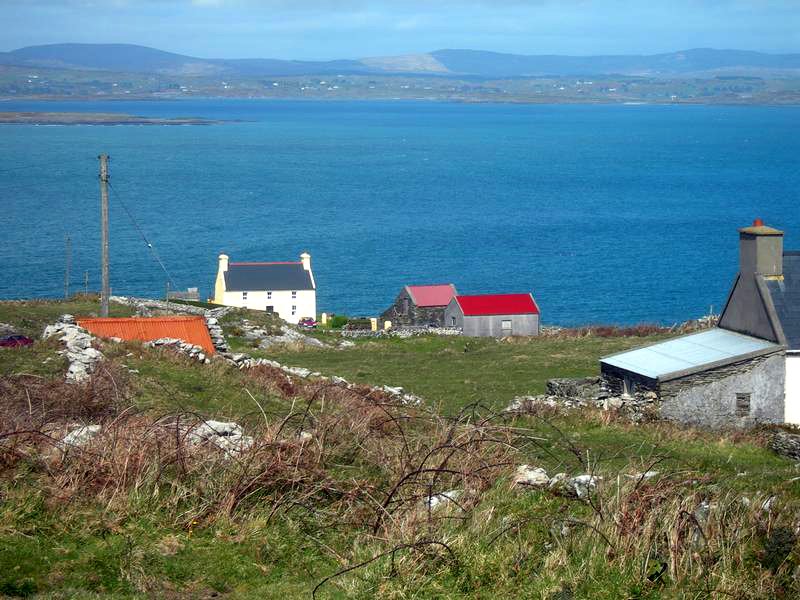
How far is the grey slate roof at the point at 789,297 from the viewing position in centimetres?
2419

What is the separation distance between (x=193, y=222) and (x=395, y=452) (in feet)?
393

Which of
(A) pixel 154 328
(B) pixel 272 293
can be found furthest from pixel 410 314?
(A) pixel 154 328

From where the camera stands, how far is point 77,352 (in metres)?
21.0

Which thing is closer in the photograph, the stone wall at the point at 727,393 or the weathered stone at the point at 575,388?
the stone wall at the point at 727,393

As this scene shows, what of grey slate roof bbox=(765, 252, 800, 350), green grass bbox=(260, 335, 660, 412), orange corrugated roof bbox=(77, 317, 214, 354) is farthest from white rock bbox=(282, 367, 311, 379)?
grey slate roof bbox=(765, 252, 800, 350)

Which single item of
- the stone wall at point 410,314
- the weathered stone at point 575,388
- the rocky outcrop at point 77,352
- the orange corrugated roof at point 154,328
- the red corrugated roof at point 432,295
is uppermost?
the rocky outcrop at point 77,352

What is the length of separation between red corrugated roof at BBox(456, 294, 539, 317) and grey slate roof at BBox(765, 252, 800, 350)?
34.3 m

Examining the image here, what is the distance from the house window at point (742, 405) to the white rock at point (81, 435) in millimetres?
17075

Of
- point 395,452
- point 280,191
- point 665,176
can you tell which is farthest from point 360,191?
point 395,452

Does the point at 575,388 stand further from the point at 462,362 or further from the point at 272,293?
the point at 272,293

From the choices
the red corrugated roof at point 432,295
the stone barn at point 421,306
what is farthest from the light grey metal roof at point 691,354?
the red corrugated roof at point 432,295

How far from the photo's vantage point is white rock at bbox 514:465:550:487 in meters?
10.4

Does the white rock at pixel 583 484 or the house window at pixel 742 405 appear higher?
the white rock at pixel 583 484

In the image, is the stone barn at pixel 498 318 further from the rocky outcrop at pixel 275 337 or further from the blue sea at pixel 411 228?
the rocky outcrop at pixel 275 337
